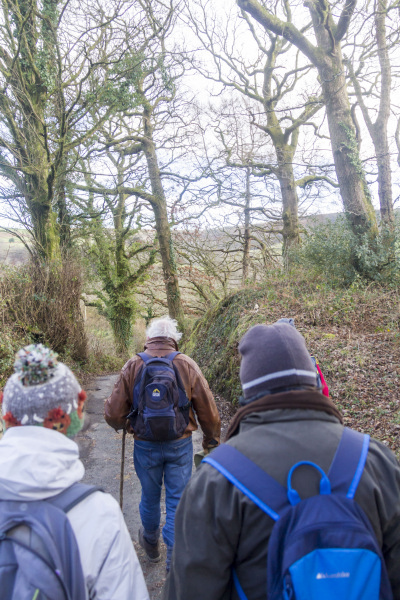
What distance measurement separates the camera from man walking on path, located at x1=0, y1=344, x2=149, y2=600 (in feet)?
4.50

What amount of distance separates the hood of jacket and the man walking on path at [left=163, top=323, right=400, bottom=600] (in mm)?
481

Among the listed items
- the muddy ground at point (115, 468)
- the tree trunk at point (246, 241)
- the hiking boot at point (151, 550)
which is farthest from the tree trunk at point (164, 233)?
the hiking boot at point (151, 550)

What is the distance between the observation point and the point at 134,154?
18.3 m

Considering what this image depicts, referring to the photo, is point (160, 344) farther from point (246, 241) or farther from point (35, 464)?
point (246, 241)

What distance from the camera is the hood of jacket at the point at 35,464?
56.0 inches

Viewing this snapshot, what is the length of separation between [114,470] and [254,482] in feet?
16.3

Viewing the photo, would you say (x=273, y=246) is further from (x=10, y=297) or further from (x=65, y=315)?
(x=10, y=297)

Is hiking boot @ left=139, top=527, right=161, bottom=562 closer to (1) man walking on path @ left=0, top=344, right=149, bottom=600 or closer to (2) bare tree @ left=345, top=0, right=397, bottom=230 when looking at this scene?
(1) man walking on path @ left=0, top=344, right=149, bottom=600

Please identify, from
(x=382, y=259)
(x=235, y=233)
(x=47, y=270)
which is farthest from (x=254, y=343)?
Answer: (x=235, y=233)

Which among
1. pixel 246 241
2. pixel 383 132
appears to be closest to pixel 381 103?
pixel 383 132

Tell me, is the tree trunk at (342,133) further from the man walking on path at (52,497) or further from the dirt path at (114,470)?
the man walking on path at (52,497)

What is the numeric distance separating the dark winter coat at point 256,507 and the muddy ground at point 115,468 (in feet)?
6.22

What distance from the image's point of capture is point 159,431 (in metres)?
3.41


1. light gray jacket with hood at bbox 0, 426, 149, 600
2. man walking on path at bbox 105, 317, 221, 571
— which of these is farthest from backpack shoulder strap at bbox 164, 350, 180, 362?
light gray jacket with hood at bbox 0, 426, 149, 600
